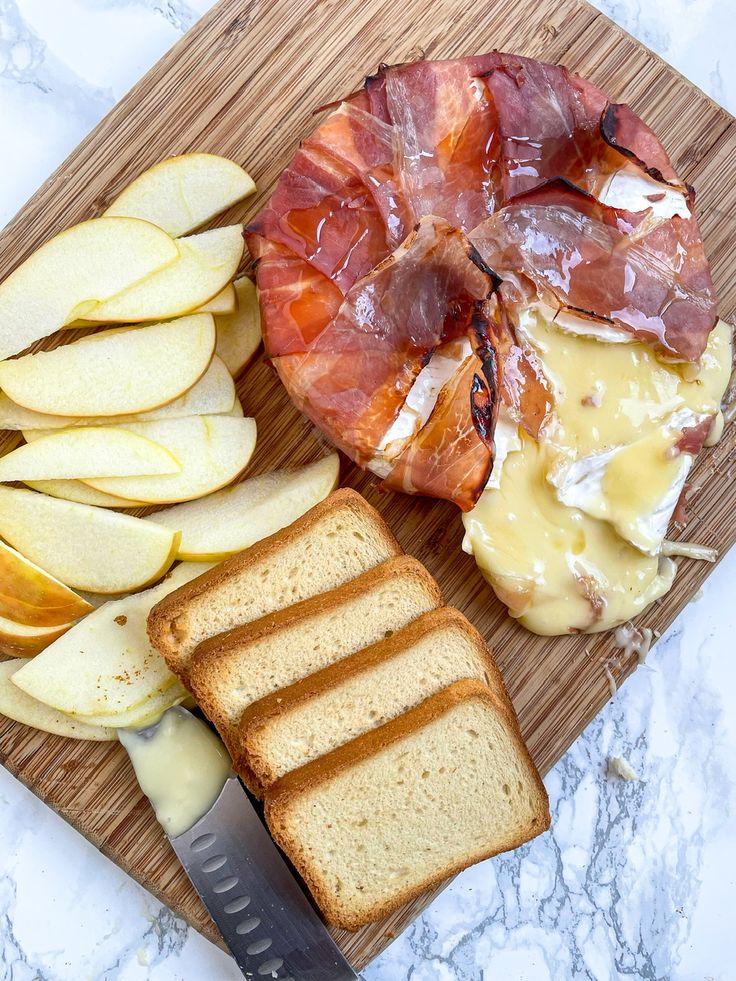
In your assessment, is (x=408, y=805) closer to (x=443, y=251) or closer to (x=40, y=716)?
(x=40, y=716)

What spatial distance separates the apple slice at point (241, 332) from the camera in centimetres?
269

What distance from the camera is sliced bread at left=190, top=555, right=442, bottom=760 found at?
2404mm

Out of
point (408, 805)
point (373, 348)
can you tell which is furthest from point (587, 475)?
point (408, 805)

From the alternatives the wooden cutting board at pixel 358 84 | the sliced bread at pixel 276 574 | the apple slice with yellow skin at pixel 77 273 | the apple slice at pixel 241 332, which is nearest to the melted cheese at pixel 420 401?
the sliced bread at pixel 276 574

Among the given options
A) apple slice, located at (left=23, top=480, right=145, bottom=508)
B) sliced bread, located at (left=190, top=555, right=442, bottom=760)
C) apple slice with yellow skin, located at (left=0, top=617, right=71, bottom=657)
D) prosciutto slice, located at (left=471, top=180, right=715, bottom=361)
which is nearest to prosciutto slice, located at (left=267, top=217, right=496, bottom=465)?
prosciutto slice, located at (left=471, top=180, right=715, bottom=361)

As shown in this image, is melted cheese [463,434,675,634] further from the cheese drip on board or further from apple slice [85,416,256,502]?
apple slice [85,416,256,502]

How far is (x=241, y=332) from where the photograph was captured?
270 cm

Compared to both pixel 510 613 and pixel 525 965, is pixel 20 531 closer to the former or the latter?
pixel 510 613

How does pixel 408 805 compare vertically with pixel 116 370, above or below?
below

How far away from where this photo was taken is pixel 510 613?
261 cm

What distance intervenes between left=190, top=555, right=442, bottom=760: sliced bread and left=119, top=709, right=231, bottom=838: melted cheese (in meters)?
0.11

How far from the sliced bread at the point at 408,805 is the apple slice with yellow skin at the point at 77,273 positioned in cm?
141

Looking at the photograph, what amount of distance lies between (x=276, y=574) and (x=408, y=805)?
715 mm

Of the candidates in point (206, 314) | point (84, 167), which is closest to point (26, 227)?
point (84, 167)
